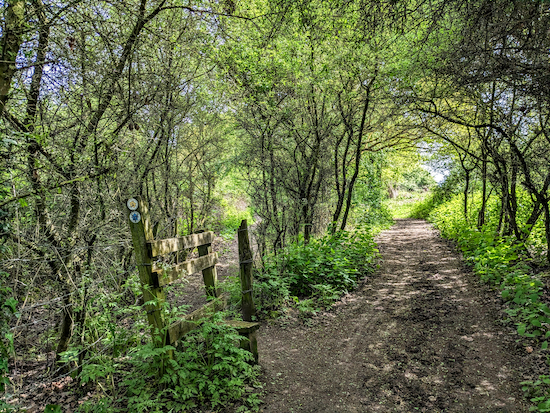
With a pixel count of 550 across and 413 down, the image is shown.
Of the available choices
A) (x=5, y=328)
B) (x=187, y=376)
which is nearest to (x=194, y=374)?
(x=187, y=376)

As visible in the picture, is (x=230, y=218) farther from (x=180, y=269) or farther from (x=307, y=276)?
(x=180, y=269)

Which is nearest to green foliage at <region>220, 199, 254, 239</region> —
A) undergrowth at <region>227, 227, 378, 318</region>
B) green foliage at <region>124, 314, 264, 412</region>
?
undergrowth at <region>227, 227, 378, 318</region>

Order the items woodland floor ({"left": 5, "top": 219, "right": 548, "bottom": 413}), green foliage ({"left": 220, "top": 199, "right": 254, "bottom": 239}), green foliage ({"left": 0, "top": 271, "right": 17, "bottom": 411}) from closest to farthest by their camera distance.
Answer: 1. green foliage ({"left": 0, "top": 271, "right": 17, "bottom": 411})
2. woodland floor ({"left": 5, "top": 219, "right": 548, "bottom": 413})
3. green foliage ({"left": 220, "top": 199, "right": 254, "bottom": 239})

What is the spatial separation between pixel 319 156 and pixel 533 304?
5699mm

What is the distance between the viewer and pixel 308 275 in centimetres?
733

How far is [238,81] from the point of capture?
289 inches

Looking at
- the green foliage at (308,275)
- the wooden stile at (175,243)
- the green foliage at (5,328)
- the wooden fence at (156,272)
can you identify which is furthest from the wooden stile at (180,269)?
the green foliage at (308,275)

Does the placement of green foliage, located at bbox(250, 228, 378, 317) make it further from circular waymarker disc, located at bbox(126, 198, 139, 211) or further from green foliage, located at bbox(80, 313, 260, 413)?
circular waymarker disc, located at bbox(126, 198, 139, 211)

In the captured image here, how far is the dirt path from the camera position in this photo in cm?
363

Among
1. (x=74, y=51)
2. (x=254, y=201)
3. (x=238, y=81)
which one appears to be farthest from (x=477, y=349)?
(x=238, y=81)

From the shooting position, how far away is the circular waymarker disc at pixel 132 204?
349cm

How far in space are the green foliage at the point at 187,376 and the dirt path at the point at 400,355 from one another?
0.46 m

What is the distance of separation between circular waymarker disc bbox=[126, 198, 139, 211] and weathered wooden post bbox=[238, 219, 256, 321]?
208cm

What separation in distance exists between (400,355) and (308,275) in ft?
9.86
